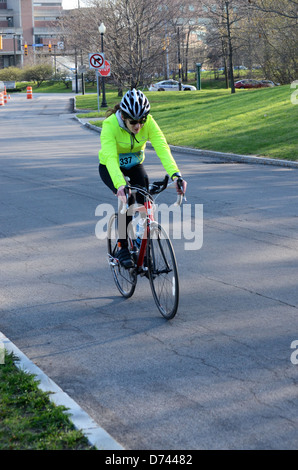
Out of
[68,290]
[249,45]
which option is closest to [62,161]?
[68,290]

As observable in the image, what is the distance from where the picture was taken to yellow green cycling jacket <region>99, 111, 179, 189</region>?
618 centimetres

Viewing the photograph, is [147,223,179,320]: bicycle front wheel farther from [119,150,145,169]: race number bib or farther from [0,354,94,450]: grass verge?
[0,354,94,450]: grass verge

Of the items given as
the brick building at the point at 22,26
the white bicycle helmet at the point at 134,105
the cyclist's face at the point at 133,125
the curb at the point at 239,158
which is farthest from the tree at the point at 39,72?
the white bicycle helmet at the point at 134,105

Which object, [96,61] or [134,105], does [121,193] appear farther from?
[96,61]

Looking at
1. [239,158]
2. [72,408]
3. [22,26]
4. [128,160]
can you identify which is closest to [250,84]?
[239,158]

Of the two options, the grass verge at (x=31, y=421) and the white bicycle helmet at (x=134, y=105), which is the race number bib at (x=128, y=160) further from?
the grass verge at (x=31, y=421)

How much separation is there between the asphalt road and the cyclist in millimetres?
828

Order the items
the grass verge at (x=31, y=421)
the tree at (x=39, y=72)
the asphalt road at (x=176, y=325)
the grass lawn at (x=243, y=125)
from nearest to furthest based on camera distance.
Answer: the grass verge at (x=31, y=421), the asphalt road at (x=176, y=325), the grass lawn at (x=243, y=125), the tree at (x=39, y=72)

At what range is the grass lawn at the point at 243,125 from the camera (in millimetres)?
20038

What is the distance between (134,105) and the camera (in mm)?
5945

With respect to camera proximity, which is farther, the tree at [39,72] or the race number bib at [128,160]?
the tree at [39,72]

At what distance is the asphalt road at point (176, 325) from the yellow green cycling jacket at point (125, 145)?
4.45 feet

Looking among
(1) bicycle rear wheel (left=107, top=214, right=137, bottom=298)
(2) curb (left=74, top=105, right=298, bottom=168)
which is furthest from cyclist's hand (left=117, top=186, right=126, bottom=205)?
(2) curb (left=74, top=105, right=298, bottom=168)
